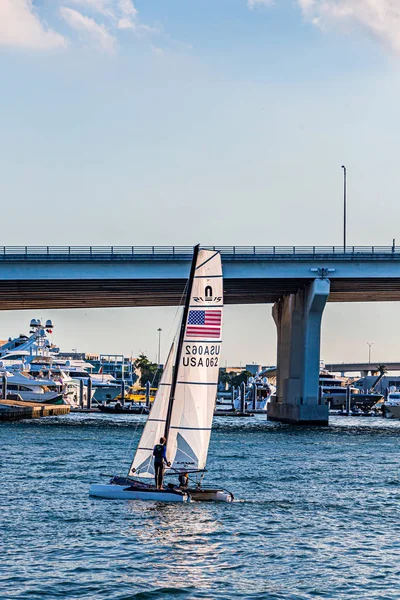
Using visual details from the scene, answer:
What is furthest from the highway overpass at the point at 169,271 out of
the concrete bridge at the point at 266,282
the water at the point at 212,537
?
the water at the point at 212,537

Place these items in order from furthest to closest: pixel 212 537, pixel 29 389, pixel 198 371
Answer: pixel 29 389 → pixel 198 371 → pixel 212 537

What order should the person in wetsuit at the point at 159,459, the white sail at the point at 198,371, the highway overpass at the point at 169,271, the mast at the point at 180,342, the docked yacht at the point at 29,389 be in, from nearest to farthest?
the person in wetsuit at the point at 159,459 → the mast at the point at 180,342 → the white sail at the point at 198,371 → the highway overpass at the point at 169,271 → the docked yacht at the point at 29,389

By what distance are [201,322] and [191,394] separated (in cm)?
245

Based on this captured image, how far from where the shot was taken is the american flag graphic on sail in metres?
34.6

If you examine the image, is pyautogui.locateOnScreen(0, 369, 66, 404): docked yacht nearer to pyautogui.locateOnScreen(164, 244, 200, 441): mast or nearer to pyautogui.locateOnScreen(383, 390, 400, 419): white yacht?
pyautogui.locateOnScreen(383, 390, 400, 419): white yacht

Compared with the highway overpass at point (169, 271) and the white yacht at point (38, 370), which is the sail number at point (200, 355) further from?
the white yacht at point (38, 370)

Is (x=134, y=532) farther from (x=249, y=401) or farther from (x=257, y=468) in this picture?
(x=249, y=401)

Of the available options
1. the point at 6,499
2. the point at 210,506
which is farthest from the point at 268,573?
the point at 6,499

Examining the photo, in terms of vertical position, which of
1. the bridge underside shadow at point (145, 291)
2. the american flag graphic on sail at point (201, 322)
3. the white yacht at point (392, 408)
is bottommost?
the white yacht at point (392, 408)

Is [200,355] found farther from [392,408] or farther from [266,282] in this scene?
[392,408]

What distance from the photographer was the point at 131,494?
1348 inches

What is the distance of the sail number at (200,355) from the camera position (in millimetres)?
34594

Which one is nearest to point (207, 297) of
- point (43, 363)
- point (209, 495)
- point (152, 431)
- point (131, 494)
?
point (152, 431)

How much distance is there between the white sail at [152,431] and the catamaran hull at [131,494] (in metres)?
0.68
